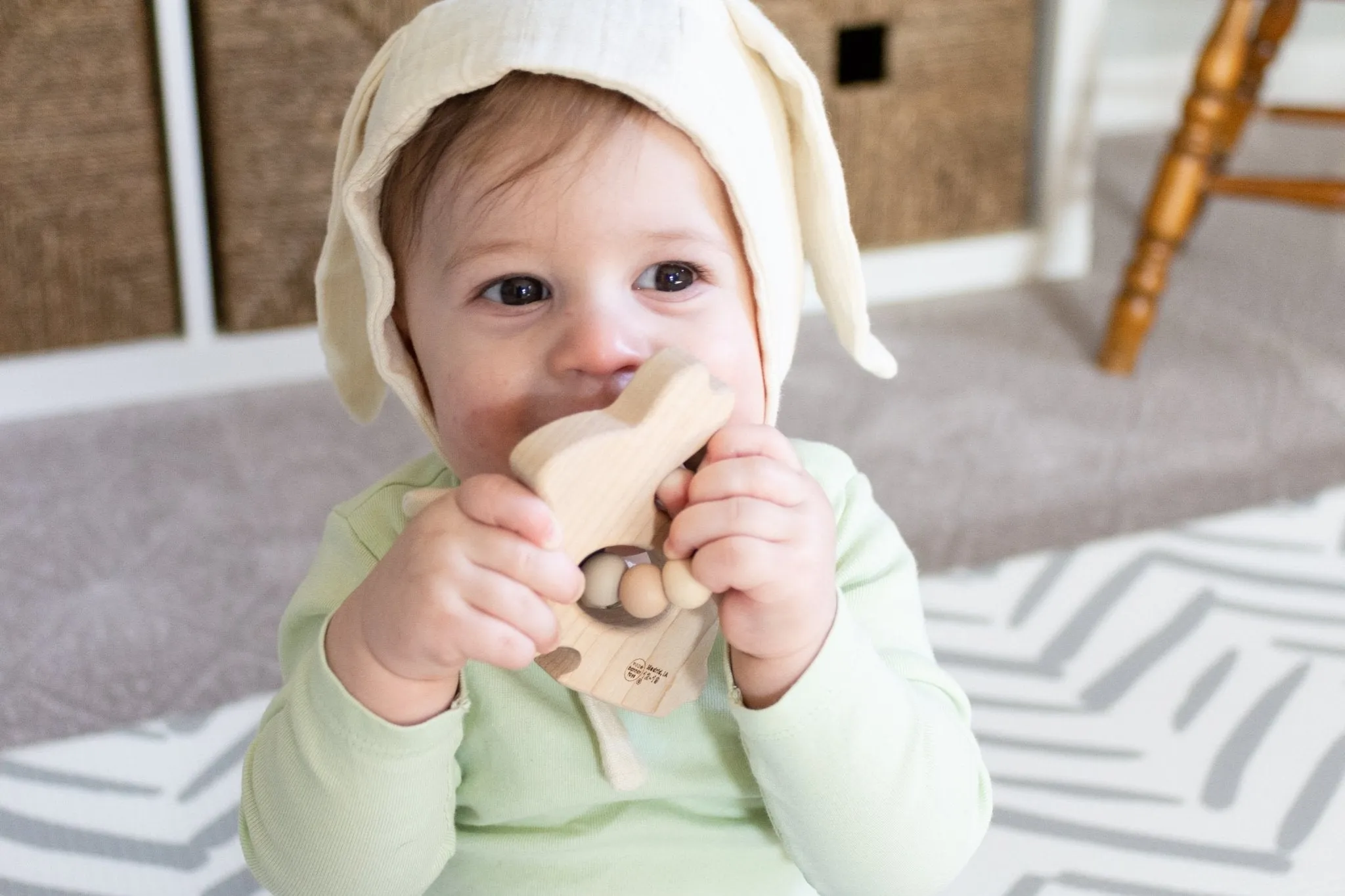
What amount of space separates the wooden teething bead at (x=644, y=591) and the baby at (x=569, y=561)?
0.02 metres

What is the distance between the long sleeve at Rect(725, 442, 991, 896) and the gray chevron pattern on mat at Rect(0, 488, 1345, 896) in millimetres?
227

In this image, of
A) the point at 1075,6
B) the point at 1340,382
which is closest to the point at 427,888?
the point at 1340,382

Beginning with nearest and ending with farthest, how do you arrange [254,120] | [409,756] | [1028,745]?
[409,756] < [1028,745] < [254,120]

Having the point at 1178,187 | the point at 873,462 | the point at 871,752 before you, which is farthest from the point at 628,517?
the point at 1178,187

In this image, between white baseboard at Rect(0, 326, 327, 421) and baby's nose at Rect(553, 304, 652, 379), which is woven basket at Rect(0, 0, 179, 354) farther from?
baby's nose at Rect(553, 304, 652, 379)

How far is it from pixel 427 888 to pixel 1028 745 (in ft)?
1.48

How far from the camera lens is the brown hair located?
65cm

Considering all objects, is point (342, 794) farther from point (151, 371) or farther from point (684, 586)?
point (151, 371)

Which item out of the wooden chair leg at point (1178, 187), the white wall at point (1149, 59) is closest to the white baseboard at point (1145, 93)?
the white wall at point (1149, 59)

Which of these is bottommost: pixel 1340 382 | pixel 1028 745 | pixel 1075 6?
pixel 1340 382

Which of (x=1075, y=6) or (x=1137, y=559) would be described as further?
(x=1075, y=6)

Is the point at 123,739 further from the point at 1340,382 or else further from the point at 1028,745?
the point at 1340,382

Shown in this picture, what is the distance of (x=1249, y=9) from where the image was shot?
1.57 m

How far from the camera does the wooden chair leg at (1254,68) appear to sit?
5.87 ft
